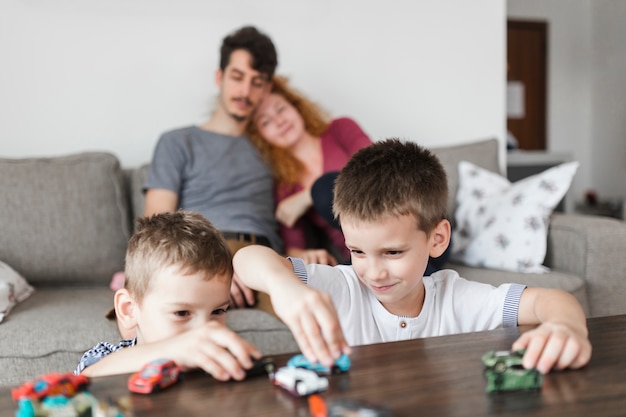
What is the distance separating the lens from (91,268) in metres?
2.28

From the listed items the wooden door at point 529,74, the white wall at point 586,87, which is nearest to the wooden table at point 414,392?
the wooden door at point 529,74

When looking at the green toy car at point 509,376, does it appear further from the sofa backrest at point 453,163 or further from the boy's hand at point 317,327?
the sofa backrest at point 453,163

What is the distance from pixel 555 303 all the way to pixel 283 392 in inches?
19.7

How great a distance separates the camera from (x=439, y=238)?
130 cm

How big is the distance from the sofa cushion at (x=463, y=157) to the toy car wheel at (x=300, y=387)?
1.94 metres

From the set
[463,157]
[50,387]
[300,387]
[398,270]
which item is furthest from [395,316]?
[463,157]

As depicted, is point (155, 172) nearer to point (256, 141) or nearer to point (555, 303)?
point (256, 141)

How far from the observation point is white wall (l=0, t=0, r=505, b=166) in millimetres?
2611

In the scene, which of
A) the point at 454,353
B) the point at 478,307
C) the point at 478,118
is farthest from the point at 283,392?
the point at 478,118

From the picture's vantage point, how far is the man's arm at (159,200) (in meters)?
2.22

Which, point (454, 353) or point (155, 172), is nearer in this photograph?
point (454, 353)

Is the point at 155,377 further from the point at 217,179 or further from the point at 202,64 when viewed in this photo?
the point at 202,64

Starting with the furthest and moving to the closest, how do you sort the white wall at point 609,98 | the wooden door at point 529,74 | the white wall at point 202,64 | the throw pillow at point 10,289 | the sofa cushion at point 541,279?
the wooden door at point 529,74 < the white wall at point 609,98 < the white wall at point 202,64 < the sofa cushion at point 541,279 < the throw pillow at point 10,289

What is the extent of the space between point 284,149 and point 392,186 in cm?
131
